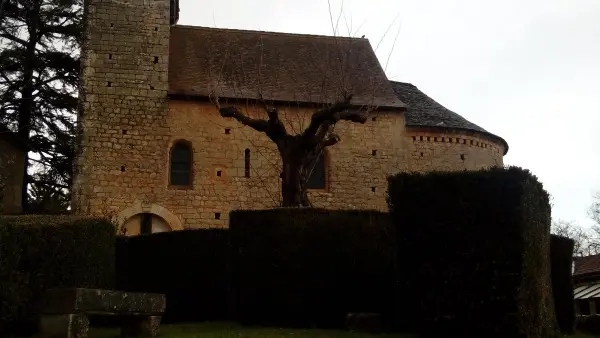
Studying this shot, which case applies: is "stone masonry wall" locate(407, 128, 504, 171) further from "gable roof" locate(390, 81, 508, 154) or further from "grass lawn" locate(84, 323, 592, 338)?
"grass lawn" locate(84, 323, 592, 338)

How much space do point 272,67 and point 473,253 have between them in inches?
589

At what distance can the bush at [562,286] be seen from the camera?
1212cm

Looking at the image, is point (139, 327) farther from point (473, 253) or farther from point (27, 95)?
point (27, 95)

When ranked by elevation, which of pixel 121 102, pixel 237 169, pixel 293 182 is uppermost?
pixel 121 102

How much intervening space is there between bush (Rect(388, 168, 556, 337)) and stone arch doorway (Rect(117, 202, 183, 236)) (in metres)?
11.3

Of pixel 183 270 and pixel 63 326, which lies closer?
pixel 63 326

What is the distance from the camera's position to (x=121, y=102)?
2052 cm

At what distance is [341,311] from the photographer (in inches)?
430

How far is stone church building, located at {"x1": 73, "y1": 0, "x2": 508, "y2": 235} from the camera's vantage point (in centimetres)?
1995

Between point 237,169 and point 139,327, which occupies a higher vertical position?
point 237,169

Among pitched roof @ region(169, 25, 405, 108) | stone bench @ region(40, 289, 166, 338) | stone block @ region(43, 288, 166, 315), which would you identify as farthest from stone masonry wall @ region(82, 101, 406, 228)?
stone bench @ region(40, 289, 166, 338)

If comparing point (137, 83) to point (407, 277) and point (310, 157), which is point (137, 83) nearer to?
point (310, 157)

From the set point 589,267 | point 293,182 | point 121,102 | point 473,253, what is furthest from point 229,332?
point 589,267

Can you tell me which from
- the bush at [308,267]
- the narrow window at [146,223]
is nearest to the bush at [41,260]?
the bush at [308,267]
